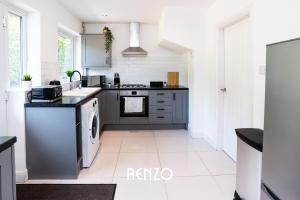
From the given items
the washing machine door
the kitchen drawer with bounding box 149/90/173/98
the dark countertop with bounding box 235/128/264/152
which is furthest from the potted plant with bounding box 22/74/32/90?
the kitchen drawer with bounding box 149/90/173/98

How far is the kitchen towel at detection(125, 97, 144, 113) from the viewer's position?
18.2 ft

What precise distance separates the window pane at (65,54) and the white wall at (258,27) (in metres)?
2.67

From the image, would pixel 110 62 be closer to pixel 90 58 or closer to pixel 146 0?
pixel 90 58

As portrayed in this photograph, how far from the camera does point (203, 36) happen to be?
4.84 m

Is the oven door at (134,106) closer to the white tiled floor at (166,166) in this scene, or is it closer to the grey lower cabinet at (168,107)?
the grey lower cabinet at (168,107)

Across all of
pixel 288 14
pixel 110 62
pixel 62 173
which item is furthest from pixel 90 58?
pixel 288 14

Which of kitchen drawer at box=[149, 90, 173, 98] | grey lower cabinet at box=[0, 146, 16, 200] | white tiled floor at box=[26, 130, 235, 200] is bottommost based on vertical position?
white tiled floor at box=[26, 130, 235, 200]

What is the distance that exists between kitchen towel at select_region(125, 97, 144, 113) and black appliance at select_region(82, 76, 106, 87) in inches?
29.0

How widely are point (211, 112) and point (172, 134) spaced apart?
105 cm

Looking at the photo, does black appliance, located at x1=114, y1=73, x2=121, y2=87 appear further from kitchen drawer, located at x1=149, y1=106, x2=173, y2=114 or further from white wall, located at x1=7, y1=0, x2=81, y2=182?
white wall, located at x1=7, y1=0, x2=81, y2=182

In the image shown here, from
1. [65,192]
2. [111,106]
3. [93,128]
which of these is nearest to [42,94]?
[93,128]

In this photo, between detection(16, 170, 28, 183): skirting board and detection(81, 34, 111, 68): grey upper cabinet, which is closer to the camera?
detection(16, 170, 28, 183): skirting board

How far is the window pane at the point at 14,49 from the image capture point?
3115mm

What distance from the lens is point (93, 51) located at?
5742 millimetres
